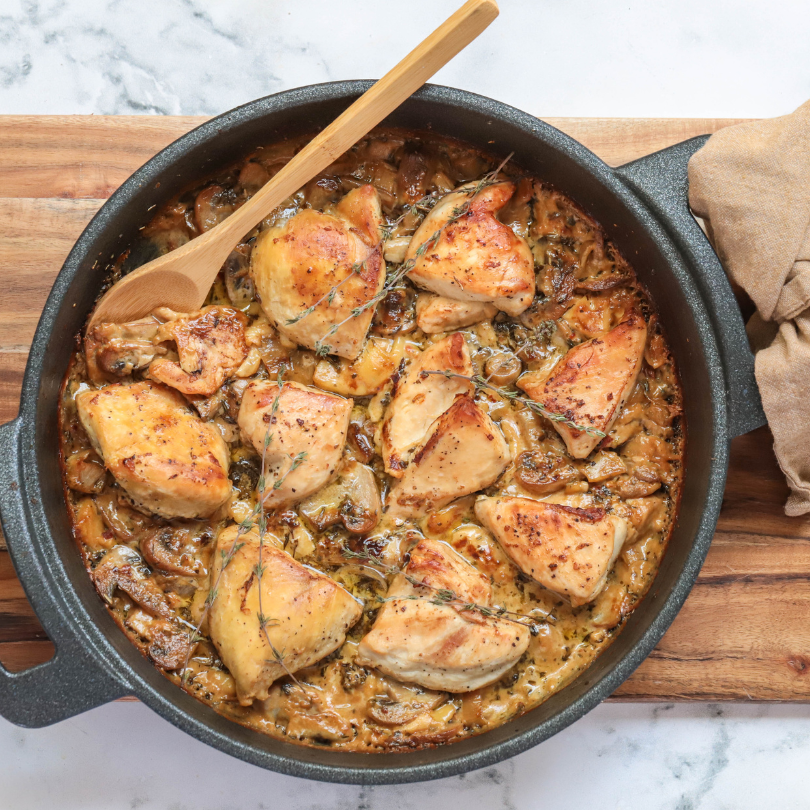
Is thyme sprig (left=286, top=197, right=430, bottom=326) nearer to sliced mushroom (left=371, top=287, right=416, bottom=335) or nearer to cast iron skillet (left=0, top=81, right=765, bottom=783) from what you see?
sliced mushroom (left=371, top=287, right=416, bottom=335)

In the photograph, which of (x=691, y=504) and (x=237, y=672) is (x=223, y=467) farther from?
(x=691, y=504)

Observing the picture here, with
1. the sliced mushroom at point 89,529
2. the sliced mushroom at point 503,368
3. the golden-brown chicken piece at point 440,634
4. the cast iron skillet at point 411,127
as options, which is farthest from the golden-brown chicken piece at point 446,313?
the sliced mushroom at point 89,529

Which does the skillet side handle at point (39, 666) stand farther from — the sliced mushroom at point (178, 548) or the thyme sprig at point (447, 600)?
the thyme sprig at point (447, 600)

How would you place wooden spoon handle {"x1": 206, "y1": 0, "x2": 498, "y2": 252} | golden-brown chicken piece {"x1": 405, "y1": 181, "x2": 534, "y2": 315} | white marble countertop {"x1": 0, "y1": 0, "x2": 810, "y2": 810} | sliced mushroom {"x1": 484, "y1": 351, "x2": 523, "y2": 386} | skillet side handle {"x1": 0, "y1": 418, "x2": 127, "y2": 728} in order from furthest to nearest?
white marble countertop {"x1": 0, "y1": 0, "x2": 810, "y2": 810}
sliced mushroom {"x1": 484, "y1": 351, "x2": 523, "y2": 386}
golden-brown chicken piece {"x1": 405, "y1": 181, "x2": 534, "y2": 315}
wooden spoon handle {"x1": 206, "y1": 0, "x2": 498, "y2": 252}
skillet side handle {"x1": 0, "y1": 418, "x2": 127, "y2": 728}

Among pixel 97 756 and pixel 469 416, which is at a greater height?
pixel 469 416

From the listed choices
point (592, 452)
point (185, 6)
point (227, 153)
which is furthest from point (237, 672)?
point (185, 6)

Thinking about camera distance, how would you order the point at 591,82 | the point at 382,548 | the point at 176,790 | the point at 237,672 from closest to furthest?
1. the point at 237,672
2. the point at 382,548
3. the point at 176,790
4. the point at 591,82

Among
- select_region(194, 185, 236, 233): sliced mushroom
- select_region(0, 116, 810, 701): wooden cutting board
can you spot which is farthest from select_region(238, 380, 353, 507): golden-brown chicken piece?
select_region(0, 116, 810, 701): wooden cutting board
